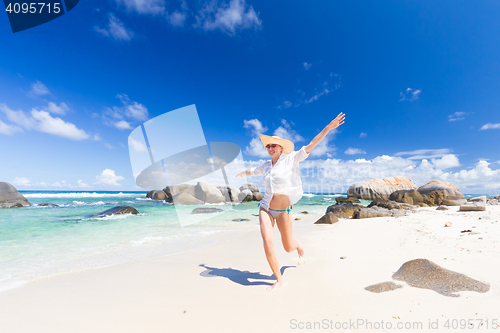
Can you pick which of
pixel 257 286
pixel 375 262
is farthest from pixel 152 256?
pixel 375 262

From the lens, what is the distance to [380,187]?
31.2m

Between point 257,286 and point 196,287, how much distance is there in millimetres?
837

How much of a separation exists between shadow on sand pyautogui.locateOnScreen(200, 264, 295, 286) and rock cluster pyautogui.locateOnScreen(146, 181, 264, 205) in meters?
21.8

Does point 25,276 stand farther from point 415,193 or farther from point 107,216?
point 415,193

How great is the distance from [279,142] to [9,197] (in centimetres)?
2685

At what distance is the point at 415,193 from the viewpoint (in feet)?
64.1

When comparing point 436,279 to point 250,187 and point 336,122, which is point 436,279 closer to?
point 336,122

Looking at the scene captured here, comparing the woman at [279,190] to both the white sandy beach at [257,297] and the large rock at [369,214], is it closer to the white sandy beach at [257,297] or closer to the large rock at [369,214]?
the white sandy beach at [257,297]

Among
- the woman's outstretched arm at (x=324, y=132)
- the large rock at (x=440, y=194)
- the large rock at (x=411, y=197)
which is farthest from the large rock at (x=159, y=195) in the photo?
the woman's outstretched arm at (x=324, y=132)

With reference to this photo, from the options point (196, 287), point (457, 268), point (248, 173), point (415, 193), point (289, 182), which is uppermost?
point (248, 173)

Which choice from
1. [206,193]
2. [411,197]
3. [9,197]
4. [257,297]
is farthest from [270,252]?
[9,197]

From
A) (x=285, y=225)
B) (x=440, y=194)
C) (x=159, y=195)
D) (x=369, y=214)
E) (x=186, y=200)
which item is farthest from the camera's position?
(x=159, y=195)

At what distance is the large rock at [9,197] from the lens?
60.6ft

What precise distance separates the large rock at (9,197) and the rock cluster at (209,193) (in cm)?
1309
